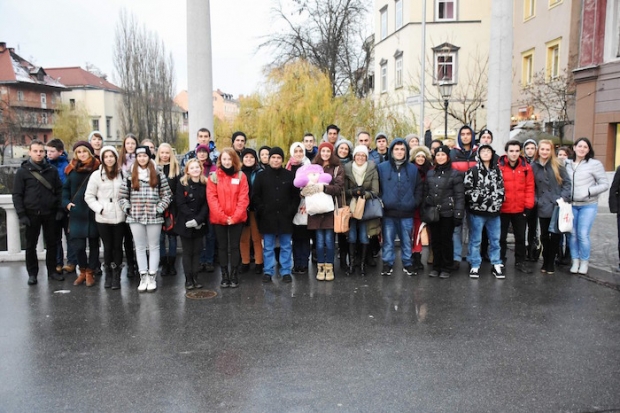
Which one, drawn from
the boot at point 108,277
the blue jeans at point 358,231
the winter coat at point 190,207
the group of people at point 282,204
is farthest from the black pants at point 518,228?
the boot at point 108,277

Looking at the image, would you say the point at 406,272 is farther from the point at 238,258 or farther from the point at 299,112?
the point at 299,112

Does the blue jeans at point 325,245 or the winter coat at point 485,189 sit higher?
the winter coat at point 485,189

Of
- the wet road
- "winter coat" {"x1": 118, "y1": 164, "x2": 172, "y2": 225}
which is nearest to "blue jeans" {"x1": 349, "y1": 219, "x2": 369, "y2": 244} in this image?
the wet road

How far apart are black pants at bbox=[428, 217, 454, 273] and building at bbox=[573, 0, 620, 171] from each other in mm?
14169

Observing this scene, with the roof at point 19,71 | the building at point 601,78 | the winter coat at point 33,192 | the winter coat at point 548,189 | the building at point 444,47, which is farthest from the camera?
the roof at point 19,71

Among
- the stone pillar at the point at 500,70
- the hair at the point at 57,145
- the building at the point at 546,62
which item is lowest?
the hair at the point at 57,145

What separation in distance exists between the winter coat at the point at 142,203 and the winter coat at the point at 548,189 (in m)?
5.73

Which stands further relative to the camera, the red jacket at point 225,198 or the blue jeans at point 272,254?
the blue jeans at point 272,254

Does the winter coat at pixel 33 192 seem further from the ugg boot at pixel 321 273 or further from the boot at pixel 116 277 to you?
the ugg boot at pixel 321 273

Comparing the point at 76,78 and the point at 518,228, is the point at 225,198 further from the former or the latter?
the point at 76,78

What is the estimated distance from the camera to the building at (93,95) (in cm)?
7506

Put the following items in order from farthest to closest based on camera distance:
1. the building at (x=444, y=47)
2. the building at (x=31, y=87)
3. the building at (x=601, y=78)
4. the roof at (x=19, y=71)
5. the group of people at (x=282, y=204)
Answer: the roof at (x=19, y=71) < the building at (x=31, y=87) < the building at (x=444, y=47) < the building at (x=601, y=78) < the group of people at (x=282, y=204)

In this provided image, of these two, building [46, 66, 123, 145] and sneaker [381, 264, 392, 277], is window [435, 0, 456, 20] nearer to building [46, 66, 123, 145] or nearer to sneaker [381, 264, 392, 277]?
sneaker [381, 264, 392, 277]

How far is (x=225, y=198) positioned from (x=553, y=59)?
76.0 ft
